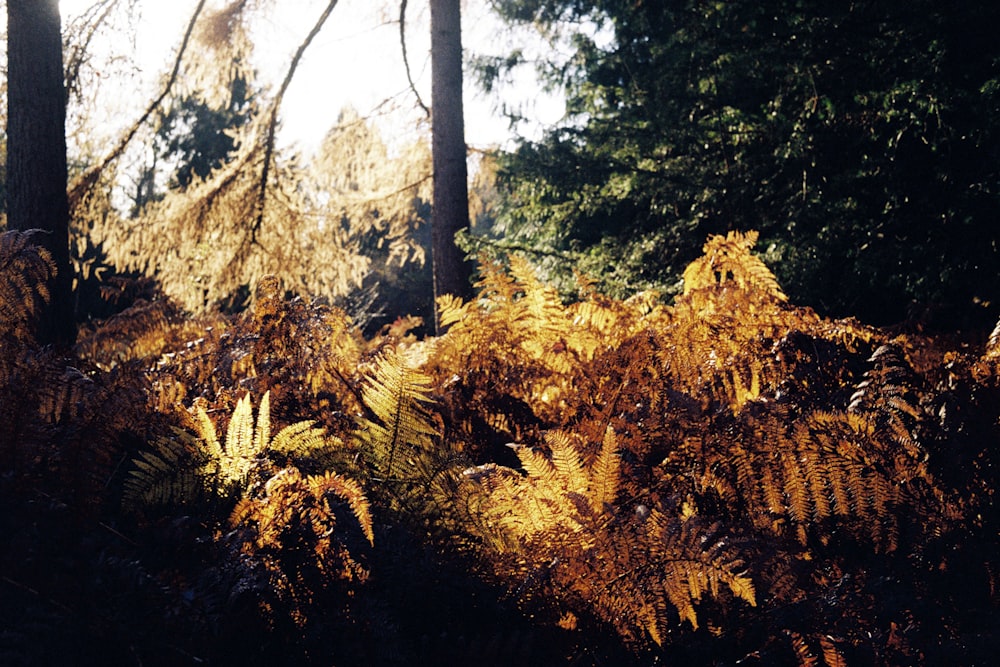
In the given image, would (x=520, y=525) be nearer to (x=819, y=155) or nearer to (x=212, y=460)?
(x=212, y=460)

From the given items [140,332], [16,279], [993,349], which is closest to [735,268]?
[993,349]

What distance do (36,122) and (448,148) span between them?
347cm

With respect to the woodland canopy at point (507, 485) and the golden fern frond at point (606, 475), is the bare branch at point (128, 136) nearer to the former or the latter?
the woodland canopy at point (507, 485)

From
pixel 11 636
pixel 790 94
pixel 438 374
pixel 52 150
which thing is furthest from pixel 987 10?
pixel 11 636

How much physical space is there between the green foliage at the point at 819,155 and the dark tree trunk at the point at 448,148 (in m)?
1.20

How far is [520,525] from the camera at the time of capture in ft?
5.92

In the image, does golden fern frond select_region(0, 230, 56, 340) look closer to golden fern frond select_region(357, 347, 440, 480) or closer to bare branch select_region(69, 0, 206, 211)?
golden fern frond select_region(357, 347, 440, 480)

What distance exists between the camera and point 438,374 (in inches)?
113

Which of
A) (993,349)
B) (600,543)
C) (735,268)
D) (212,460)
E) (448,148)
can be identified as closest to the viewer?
(600,543)

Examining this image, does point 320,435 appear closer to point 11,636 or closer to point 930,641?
point 11,636

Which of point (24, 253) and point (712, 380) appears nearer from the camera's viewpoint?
point (24, 253)

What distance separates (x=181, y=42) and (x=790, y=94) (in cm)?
605

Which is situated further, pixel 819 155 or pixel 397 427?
pixel 819 155

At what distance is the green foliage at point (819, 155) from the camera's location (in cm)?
649
